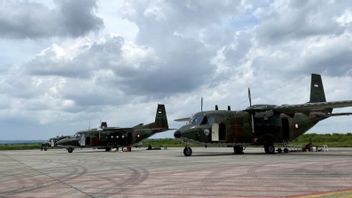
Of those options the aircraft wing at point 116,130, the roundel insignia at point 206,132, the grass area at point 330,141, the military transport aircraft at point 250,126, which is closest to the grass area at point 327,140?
the grass area at point 330,141

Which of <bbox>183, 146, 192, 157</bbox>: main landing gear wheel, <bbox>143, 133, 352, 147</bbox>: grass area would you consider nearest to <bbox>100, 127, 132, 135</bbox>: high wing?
<bbox>143, 133, 352, 147</bbox>: grass area

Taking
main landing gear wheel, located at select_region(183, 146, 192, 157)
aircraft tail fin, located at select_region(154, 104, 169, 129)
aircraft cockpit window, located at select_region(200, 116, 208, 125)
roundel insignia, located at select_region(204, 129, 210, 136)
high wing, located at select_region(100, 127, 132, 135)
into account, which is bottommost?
main landing gear wheel, located at select_region(183, 146, 192, 157)

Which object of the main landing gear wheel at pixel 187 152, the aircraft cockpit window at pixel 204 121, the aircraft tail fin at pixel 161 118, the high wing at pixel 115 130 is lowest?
the main landing gear wheel at pixel 187 152

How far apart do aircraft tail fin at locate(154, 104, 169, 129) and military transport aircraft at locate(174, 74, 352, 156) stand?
22549 millimetres

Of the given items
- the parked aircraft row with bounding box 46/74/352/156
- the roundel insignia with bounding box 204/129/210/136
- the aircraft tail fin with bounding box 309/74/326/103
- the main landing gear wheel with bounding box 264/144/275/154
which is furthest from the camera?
the aircraft tail fin with bounding box 309/74/326/103

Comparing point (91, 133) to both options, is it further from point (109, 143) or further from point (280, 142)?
point (280, 142)

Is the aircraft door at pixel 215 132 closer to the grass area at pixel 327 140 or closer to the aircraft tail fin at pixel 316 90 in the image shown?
the aircraft tail fin at pixel 316 90

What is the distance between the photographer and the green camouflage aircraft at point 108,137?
2062 inches

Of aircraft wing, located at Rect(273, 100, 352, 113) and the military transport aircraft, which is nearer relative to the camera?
aircraft wing, located at Rect(273, 100, 352, 113)

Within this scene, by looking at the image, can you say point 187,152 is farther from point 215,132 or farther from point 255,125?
point 255,125

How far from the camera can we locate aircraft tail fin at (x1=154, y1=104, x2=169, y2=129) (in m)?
56.3

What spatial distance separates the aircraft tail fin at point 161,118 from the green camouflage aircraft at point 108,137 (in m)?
1.52

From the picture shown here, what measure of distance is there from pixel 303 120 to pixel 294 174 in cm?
2096

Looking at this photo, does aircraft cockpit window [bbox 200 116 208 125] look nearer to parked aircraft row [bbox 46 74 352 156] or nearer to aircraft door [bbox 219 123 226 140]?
parked aircraft row [bbox 46 74 352 156]
